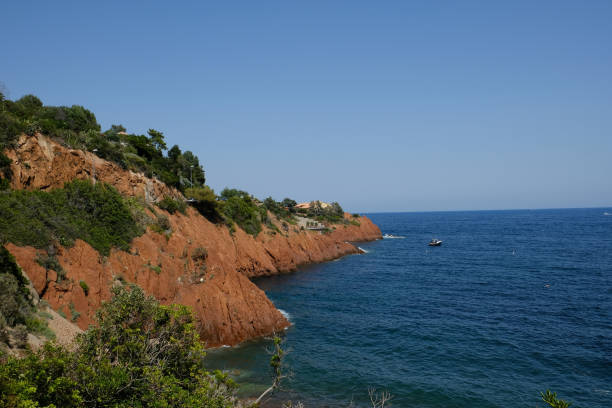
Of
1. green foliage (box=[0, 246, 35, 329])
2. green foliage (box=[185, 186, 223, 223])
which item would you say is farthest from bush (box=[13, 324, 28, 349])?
green foliage (box=[185, 186, 223, 223])

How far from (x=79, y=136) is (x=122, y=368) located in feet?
96.1

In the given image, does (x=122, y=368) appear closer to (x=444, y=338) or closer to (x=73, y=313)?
(x=73, y=313)

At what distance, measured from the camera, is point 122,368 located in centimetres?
1055

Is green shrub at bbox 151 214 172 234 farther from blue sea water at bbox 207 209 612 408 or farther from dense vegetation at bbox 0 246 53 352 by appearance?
dense vegetation at bbox 0 246 53 352

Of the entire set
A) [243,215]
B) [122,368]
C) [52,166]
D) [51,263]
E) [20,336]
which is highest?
[52,166]

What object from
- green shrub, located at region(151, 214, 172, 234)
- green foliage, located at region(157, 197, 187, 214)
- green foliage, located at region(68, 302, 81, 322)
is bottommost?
green foliage, located at region(68, 302, 81, 322)

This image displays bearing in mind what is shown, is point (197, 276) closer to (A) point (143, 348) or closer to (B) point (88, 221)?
(B) point (88, 221)

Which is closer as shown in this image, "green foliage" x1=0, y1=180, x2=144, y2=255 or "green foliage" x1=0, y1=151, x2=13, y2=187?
"green foliage" x1=0, y1=180, x2=144, y2=255

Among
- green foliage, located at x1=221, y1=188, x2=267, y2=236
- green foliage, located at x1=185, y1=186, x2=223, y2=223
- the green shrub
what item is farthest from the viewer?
green foliage, located at x1=221, y1=188, x2=267, y2=236

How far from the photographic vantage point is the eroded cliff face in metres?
21.9

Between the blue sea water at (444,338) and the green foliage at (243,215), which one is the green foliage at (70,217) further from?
the green foliage at (243,215)

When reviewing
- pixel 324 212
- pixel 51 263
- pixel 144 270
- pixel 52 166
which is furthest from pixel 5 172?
pixel 324 212

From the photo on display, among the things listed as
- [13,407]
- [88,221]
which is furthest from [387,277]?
[13,407]

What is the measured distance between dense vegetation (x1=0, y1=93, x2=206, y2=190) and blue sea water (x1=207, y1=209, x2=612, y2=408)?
21.4 meters
